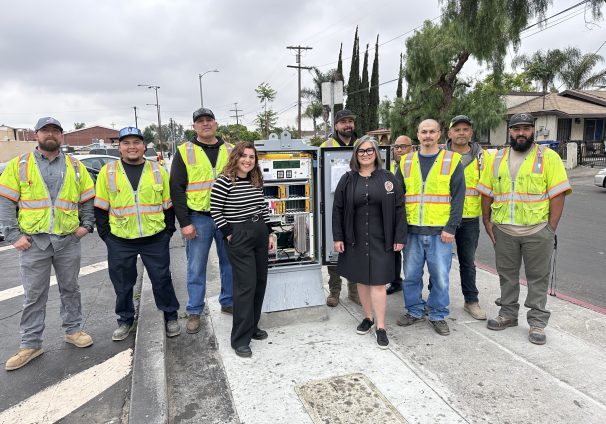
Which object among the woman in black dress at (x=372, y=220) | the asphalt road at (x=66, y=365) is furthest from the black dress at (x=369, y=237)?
the asphalt road at (x=66, y=365)

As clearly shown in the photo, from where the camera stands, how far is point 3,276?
250 inches

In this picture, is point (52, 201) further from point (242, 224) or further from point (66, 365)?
point (242, 224)

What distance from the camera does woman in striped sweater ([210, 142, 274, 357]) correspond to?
11.3ft

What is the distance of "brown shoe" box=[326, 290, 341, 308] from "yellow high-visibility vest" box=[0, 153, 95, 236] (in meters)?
2.55

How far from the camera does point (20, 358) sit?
3.57 metres

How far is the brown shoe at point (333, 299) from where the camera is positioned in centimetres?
454

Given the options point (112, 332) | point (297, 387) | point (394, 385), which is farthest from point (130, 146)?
point (394, 385)

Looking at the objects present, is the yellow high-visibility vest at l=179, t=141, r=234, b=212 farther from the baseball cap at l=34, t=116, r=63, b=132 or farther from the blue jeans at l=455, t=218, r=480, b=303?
the blue jeans at l=455, t=218, r=480, b=303

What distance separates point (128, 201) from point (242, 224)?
1.03 metres

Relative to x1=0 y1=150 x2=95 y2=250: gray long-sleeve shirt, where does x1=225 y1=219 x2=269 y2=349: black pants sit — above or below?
below

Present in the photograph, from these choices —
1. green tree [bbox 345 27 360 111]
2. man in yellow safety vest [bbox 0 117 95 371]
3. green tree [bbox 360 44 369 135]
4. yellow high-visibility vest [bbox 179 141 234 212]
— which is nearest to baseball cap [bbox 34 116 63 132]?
man in yellow safety vest [bbox 0 117 95 371]

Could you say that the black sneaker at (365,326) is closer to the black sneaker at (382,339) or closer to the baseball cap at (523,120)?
the black sneaker at (382,339)

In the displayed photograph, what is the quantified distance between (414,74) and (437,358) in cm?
1992

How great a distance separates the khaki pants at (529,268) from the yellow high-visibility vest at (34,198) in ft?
12.3
